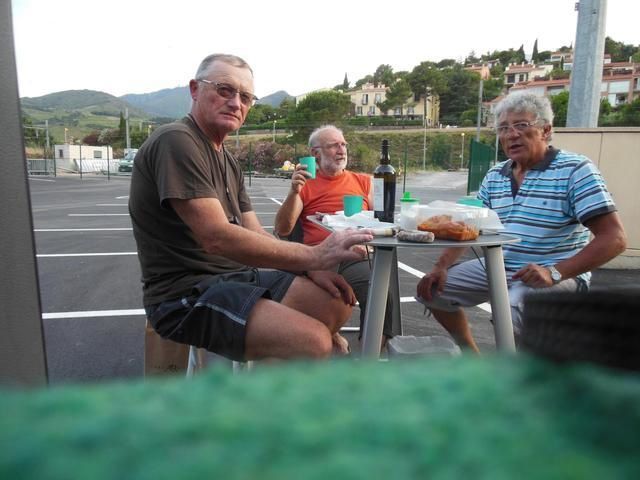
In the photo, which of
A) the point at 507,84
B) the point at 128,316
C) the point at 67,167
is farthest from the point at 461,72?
the point at 128,316

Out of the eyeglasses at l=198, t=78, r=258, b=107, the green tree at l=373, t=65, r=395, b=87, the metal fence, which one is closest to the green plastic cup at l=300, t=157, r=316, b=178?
the eyeglasses at l=198, t=78, r=258, b=107

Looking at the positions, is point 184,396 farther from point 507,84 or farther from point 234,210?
point 507,84

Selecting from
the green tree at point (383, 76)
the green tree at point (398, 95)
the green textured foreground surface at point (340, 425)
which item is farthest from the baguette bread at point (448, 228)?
the green tree at point (383, 76)

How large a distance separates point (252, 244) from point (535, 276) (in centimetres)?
138

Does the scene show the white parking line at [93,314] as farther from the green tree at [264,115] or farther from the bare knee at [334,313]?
the green tree at [264,115]

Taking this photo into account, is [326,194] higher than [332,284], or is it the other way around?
[326,194]

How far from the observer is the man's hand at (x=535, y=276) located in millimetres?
2348

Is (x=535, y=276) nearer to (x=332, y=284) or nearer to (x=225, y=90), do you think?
(x=332, y=284)

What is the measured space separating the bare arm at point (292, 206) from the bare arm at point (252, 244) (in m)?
1.32

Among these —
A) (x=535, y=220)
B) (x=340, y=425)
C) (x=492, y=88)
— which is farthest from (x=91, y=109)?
(x=340, y=425)

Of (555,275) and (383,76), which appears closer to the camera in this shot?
(555,275)

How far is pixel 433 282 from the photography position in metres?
2.82

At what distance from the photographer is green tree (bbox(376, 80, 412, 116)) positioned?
87688 mm

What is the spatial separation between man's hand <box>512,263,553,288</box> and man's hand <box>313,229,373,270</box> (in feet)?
3.14
